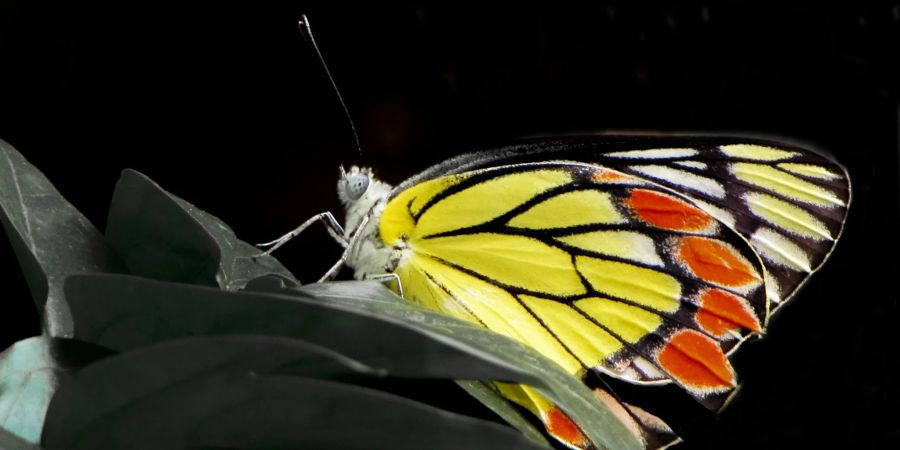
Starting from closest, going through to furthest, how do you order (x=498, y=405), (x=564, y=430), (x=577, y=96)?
1. (x=498, y=405)
2. (x=564, y=430)
3. (x=577, y=96)

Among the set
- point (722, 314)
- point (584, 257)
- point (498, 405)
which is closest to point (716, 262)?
point (722, 314)

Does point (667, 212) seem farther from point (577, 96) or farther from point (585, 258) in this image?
point (577, 96)

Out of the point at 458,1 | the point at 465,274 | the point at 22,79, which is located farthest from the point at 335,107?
the point at 465,274

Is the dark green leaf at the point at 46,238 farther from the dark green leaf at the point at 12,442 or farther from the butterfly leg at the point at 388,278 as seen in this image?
the butterfly leg at the point at 388,278

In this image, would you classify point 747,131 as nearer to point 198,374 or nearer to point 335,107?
point 335,107

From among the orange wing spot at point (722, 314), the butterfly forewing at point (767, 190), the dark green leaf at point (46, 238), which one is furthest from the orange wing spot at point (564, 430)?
the dark green leaf at point (46, 238)

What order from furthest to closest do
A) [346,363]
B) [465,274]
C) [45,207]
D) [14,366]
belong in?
[465,274] < [45,207] < [14,366] < [346,363]
